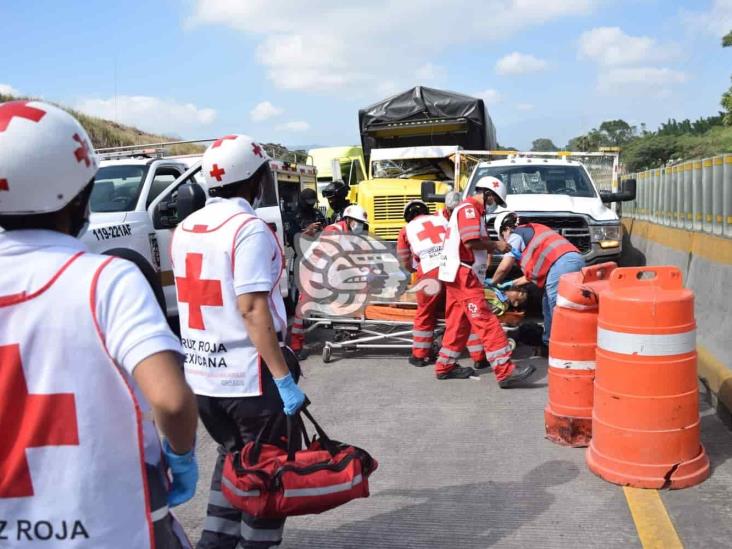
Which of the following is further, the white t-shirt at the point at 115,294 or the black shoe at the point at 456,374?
the black shoe at the point at 456,374

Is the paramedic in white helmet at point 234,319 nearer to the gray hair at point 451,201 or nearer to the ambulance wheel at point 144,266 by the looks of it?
the ambulance wheel at point 144,266

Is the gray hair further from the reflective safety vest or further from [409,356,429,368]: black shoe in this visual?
[409,356,429,368]: black shoe

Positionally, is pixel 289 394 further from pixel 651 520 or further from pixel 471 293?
pixel 471 293

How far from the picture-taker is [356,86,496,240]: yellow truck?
48.7 ft

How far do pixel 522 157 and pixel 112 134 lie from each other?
105 feet

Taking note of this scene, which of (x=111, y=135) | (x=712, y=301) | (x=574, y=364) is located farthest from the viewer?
(x=111, y=135)

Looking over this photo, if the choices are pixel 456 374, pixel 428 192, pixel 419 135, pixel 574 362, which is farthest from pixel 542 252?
pixel 419 135

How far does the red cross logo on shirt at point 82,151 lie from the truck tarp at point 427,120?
14029 millimetres

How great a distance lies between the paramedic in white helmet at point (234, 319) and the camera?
301 centimetres

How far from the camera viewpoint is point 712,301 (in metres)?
6.29

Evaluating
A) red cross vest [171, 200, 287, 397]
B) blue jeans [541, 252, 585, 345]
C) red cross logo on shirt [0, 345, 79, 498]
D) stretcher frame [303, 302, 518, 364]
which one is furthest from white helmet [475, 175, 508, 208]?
red cross logo on shirt [0, 345, 79, 498]

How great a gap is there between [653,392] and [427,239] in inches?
147

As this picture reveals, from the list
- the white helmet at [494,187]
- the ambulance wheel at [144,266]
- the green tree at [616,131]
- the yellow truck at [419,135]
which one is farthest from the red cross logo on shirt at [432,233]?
the green tree at [616,131]

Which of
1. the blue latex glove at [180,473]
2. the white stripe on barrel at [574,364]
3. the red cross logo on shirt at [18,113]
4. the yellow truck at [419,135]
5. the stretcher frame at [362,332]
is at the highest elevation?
the yellow truck at [419,135]
